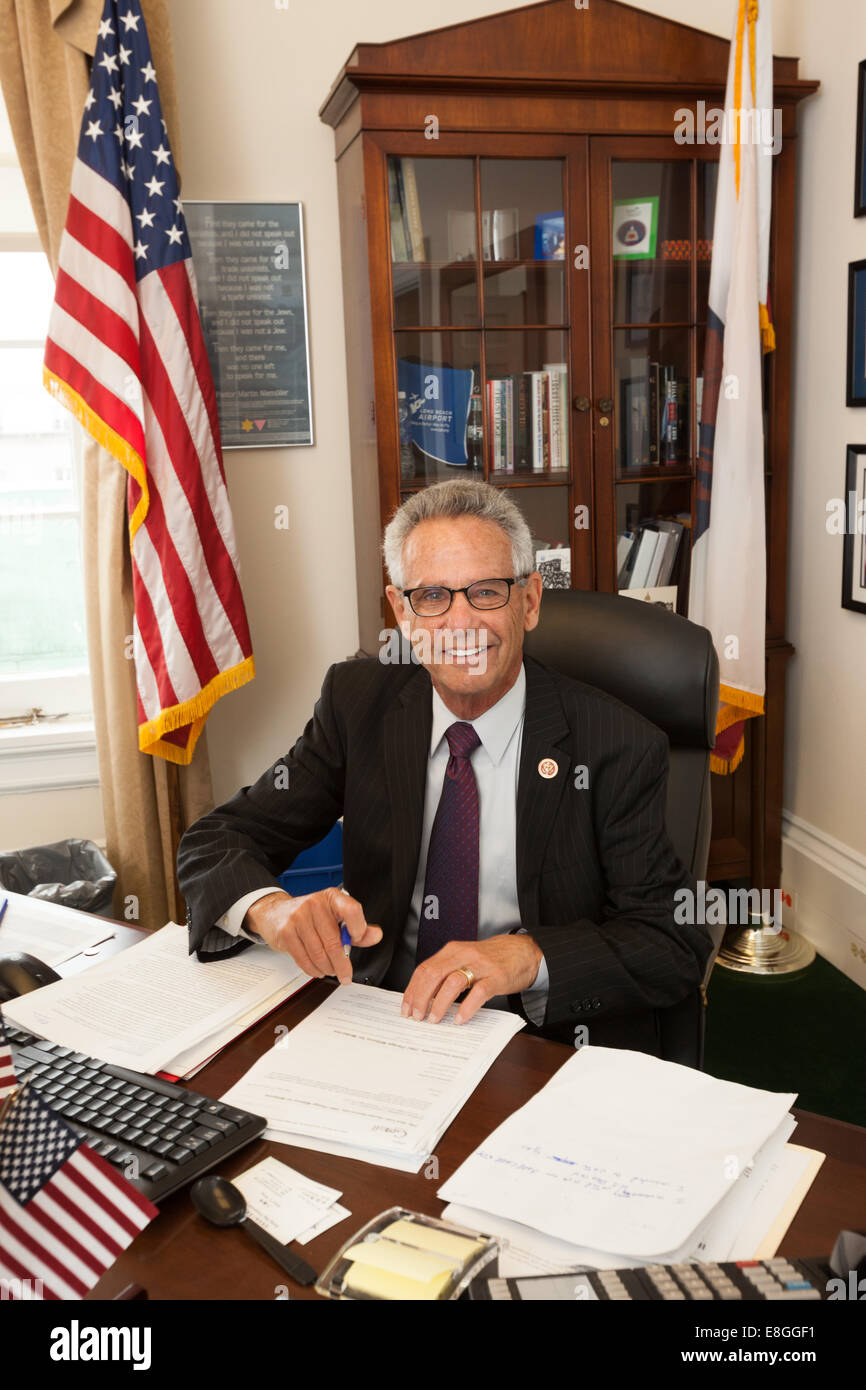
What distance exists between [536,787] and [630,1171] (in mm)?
677

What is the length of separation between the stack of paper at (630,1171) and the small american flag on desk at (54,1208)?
0.28 meters

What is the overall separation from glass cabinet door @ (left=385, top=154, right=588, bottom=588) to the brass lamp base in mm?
1143

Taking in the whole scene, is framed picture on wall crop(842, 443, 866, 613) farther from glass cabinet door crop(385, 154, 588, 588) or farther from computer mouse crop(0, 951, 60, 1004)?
computer mouse crop(0, 951, 60, 1004)

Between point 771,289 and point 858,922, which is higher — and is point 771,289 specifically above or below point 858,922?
above

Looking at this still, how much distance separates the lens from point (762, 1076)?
2533 millimetres

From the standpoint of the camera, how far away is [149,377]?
2.66 metres

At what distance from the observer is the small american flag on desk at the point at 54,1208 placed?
0.85 m

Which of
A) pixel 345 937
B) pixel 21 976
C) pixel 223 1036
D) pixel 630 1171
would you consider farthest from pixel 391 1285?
pixel 345 937

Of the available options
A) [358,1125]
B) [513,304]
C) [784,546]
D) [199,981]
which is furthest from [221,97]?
[358,1125]

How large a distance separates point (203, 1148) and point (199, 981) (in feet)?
1.25

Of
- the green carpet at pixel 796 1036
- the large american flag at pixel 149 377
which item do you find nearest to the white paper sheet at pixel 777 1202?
the green carpet at pixel 796 1036

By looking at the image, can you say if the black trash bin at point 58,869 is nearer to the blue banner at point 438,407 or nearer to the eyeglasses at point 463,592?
the blue banner at point 438,407

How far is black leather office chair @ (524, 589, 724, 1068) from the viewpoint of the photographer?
1.67m
